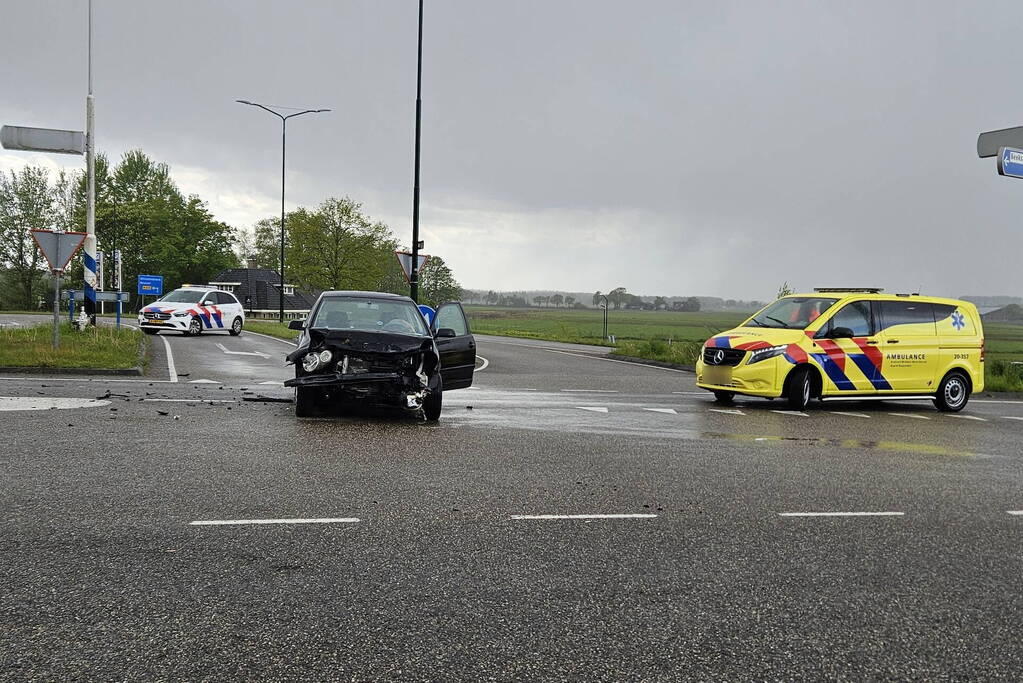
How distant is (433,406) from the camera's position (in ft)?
35.8

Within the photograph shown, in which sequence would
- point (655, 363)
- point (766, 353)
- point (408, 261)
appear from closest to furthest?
point (766, 353) < point (408, 261) < point (655, 363)

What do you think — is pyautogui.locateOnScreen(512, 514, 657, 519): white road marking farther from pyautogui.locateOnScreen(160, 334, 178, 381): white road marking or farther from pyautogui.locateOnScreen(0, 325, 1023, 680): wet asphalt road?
pyautogui.locateOnScreen(160, 334, 178, 381): white road marking

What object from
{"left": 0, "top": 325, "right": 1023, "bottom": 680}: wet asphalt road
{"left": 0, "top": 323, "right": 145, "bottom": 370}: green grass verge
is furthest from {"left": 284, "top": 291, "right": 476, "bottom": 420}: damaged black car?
{"left": 0, "top": 323, "right": 145, "bottom": 370}: green grass verge

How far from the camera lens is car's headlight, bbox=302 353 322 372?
33.9 ft

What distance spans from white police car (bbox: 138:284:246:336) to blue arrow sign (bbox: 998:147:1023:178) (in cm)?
2435

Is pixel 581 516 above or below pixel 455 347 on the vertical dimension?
below

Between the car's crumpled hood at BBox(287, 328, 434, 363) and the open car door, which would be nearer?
the car's crumpled hood at BBox(287, 328, 434, 363)

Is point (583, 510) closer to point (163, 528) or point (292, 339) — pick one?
point (163, 528)

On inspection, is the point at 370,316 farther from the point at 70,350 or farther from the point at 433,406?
the point at 70,350

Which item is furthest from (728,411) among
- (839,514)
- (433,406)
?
(839,514)

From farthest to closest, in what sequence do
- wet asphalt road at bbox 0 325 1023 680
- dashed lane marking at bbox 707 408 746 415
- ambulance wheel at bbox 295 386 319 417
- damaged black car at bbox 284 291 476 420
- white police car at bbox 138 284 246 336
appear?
white police car at bbox 138 284 246 336, dashed lane marking at bbox 707 408 746 415, ambulance wheel at bbox 295 386 319 417, damaged black car at bbox 284 291 476 420, wet asphalt road at bbox 0 325 1023 680

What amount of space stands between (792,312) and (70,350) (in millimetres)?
13336

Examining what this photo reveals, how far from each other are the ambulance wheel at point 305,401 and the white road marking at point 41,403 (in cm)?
263

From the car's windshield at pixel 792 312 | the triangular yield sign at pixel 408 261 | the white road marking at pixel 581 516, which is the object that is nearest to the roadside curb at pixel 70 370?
the triangular yield sign at pixel 408 261
